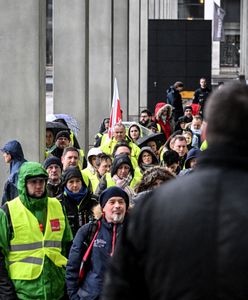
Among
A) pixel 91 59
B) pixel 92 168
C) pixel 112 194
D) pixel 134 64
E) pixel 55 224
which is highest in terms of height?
pixel 91 59

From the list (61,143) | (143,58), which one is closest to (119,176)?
(61,143)

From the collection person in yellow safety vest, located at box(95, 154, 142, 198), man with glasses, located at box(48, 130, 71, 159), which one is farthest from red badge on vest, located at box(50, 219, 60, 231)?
man with glasses, located at box(48, 130, 71, 159)

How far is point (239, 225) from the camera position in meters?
3.67

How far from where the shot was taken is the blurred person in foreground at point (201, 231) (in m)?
3.66

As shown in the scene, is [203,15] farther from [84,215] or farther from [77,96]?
[84,215]

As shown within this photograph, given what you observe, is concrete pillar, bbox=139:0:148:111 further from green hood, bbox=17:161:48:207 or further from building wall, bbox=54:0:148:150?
green hood, bbox=17:161:48:207

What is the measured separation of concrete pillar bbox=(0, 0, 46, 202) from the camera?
1424 cm

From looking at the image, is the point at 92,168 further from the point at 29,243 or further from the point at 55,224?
the point at 29,243

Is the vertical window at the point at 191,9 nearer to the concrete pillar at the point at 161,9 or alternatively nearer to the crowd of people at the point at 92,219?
the concrete pillar at the point at 161,9

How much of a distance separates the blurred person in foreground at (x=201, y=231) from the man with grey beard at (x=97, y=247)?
4045 millimetres

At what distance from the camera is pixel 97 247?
25.9ft

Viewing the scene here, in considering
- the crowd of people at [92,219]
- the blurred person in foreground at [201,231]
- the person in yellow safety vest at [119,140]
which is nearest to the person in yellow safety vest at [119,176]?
the crowd of people at [92,219]

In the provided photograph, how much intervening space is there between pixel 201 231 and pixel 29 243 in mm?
4606

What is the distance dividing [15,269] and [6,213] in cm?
40
